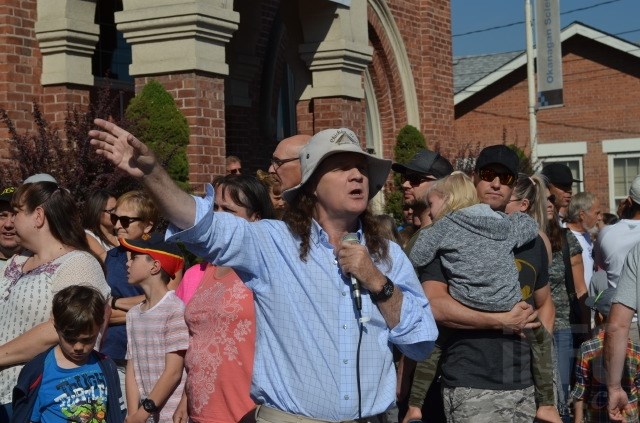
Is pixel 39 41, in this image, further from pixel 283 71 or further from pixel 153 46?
pixel 283 71

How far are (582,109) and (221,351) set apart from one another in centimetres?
2638

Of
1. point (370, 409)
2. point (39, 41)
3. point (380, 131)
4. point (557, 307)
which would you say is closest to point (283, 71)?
point (380, 131)

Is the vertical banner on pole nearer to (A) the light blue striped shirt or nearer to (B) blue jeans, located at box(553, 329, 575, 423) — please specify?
(B) blue jeans, located at box(553, 329, 575, 423)

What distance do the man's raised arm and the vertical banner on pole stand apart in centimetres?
2058

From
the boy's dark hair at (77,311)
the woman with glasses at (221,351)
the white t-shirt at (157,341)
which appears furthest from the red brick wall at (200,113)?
the boy's dark hair at (77,311)

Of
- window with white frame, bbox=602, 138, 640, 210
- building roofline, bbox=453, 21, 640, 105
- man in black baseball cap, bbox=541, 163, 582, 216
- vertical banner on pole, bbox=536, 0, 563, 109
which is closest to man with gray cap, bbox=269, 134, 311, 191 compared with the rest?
man in black baseball cap, bbox=541, 163, 582, 216

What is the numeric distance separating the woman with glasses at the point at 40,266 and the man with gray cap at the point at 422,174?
240cm

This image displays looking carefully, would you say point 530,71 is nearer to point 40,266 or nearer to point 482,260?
point 482,260

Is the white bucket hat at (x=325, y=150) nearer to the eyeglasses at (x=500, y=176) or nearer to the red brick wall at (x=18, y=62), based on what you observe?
the eyeglasses at (x=500, y=176)

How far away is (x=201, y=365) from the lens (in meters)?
5.18

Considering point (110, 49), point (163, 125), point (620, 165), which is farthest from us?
point (620, 165)

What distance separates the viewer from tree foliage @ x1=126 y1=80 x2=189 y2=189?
34.8ft

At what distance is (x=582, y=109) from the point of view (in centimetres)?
3014

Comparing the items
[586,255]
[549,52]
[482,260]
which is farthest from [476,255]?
[549,52]
